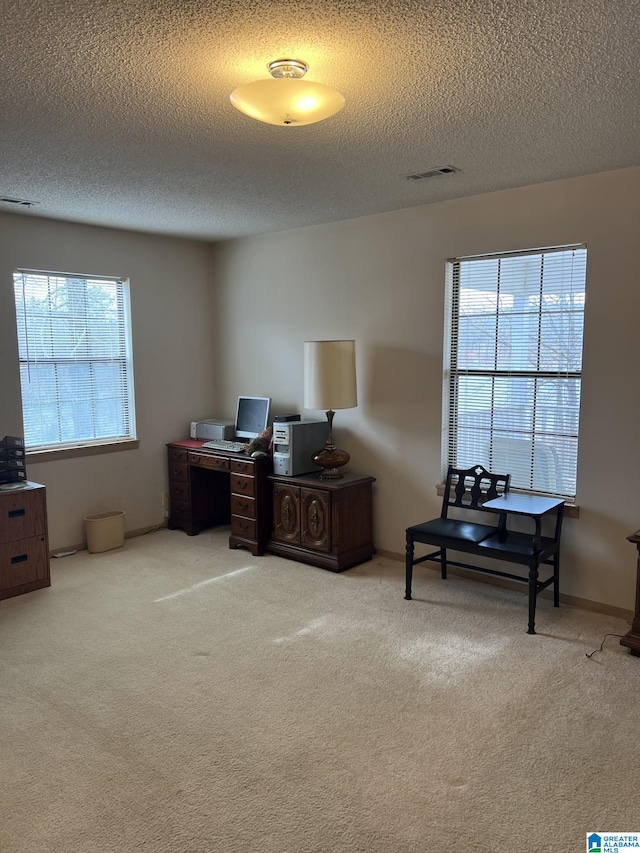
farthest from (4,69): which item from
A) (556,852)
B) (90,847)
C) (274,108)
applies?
(556,852)

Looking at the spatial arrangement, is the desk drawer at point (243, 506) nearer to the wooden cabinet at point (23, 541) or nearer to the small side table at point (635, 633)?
the wooden cabinet at point (23, 541)

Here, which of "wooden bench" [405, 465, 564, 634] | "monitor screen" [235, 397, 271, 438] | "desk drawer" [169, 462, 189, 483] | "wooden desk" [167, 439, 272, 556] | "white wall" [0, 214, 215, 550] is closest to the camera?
"wooden bench" [405, 465, 564, 634]

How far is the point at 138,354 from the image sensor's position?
5211 mm

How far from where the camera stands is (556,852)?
1898 millimetres

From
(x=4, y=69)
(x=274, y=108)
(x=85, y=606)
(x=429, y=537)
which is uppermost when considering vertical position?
(x=4, y=69)

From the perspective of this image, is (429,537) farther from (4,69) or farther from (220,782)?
(4,69)

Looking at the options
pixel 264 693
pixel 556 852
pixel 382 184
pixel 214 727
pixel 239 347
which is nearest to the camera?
pixel 556 852

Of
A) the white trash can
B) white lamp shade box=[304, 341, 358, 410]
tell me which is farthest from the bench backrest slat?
the white trash can

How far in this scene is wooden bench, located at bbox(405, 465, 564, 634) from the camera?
11.4 ft

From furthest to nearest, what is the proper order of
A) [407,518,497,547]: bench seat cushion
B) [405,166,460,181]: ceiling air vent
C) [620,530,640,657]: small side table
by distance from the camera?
[407,518,497,547]: bench seat cushion → [405,166,460,181]: ceiling air vent → [620,530,640,657]: small side table

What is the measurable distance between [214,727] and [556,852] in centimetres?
133

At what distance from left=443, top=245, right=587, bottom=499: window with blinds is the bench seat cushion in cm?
40

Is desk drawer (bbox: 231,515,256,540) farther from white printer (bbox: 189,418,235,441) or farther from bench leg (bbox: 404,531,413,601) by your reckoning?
bench leg (bbox: 404,531,413,601)

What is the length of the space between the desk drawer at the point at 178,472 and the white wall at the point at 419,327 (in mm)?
794
